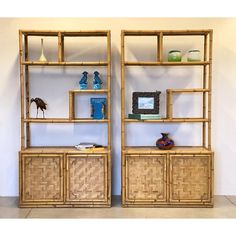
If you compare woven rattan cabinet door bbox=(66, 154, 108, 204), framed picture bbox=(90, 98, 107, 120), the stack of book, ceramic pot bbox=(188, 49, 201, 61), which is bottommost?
woven rattan cabinet door bbox=(66, 154, 108, 204)

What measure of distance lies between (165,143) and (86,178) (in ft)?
3.10

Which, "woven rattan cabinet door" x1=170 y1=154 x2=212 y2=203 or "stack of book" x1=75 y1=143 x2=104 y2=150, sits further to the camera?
"stack of book" x1=75 y1=143 x2=104 y2=150

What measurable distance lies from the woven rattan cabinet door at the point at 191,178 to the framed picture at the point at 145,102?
0.57 meters

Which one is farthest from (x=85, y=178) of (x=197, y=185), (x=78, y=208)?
(x=197, y=185)

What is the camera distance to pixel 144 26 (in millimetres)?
4141

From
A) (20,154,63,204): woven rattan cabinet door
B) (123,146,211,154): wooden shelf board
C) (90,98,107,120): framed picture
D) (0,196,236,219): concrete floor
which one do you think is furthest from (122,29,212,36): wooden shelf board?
(0,196,236,219): concrete floor

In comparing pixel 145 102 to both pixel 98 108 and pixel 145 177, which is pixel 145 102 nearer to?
pixel 98 108

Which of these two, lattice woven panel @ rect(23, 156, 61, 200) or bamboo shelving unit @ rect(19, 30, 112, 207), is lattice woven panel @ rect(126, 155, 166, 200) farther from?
lattice woven panel @ rect(23, 156, 61, 200)

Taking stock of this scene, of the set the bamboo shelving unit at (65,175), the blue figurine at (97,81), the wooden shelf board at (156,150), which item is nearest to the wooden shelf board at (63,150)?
the bamboo shelving unit at (65,175)

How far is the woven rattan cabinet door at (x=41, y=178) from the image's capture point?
369 centimetres

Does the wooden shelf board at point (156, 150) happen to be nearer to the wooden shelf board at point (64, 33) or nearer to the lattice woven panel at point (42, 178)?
the lattice woven panel at point (42, 178)

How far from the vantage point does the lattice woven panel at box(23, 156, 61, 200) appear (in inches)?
146

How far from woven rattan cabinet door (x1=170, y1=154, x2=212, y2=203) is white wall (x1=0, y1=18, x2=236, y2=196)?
51 cm
